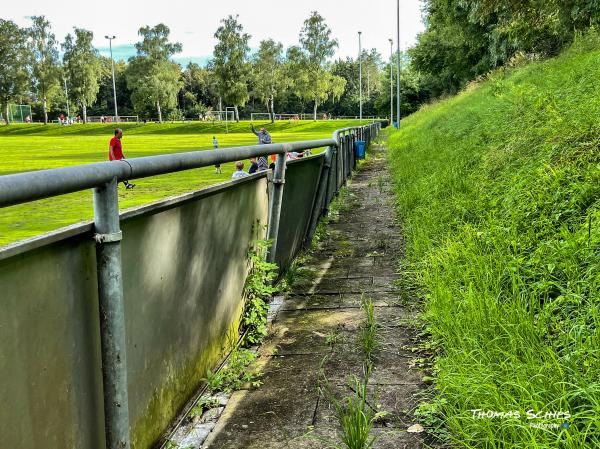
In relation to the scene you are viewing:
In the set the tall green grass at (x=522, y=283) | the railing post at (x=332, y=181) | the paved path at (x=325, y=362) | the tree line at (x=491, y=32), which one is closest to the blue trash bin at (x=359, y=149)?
the tree line at (x=491, y=32)

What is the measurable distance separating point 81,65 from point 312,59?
36727 mm

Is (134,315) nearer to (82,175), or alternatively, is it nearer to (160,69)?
(82,175)

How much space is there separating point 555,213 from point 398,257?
7.42 feet

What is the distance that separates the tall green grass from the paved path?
0.23 metres

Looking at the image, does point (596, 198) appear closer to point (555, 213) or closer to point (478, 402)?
point (555, 213)

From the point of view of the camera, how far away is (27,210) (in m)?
12.4

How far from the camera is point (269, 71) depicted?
3637 inches

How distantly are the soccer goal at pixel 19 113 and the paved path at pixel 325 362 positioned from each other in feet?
324

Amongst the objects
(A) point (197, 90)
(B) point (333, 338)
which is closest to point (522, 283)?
(B) point (333, 338)

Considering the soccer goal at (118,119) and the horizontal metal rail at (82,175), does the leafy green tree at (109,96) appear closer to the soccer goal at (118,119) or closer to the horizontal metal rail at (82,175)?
the soccer goal at (118,119)

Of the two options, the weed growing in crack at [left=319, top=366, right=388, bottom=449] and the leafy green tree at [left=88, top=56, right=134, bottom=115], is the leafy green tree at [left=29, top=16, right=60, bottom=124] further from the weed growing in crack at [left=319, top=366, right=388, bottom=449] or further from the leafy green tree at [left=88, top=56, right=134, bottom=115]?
the weed growing in crack at [left=319, top=366, right=388, bottom=449]

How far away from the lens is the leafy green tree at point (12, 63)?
86438 millimetres

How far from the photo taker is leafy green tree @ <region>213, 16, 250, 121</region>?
79.4 metres

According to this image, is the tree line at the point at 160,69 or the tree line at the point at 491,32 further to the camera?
the tree line at the point at 160,69
